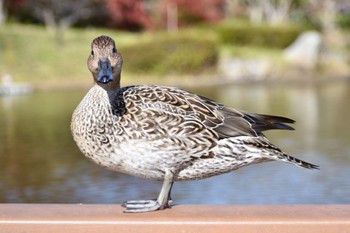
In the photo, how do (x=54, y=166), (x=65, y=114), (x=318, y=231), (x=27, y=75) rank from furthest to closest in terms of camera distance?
1. (x=27, y=75)
2. (x=65, y=114)
3. (x=54, y=166)
4. (x=318, y=231)

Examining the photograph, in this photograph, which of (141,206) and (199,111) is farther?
(199,111)

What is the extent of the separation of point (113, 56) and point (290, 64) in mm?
23484

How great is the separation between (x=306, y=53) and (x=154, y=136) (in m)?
23.9

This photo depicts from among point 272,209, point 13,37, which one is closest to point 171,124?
point 272,209

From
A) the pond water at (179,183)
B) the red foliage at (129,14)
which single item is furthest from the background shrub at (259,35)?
the pond water at (179,183)

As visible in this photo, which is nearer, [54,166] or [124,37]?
[54,166]

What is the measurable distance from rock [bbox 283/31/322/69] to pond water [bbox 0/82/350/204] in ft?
31.4

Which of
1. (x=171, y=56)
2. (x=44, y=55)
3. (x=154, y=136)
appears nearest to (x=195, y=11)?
(x=171, y=56)

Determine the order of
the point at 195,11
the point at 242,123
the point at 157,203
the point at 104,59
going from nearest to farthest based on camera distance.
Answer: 1. the point at 104,59
2. the point at 157,203
3. the point at 242,123
4. the point at 195,11

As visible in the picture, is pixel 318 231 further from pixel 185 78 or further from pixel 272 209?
pixel 185 78

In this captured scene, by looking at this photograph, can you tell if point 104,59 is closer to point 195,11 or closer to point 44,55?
point 44,55

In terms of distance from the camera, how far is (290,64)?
26844 millimetres

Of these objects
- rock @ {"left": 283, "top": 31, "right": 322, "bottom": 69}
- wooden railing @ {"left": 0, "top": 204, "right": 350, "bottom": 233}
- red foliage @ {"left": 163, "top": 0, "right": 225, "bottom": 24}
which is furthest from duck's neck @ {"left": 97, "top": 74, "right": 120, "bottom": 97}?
red foliage @ {"left": 163, "top": 0, "right": 225, "bottom": 24}

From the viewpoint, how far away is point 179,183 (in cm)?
904
